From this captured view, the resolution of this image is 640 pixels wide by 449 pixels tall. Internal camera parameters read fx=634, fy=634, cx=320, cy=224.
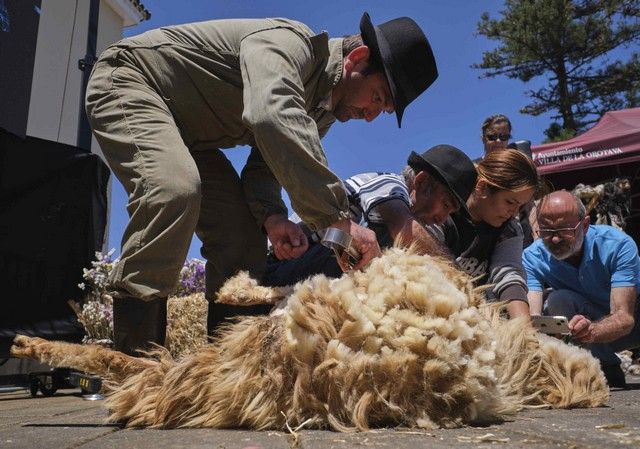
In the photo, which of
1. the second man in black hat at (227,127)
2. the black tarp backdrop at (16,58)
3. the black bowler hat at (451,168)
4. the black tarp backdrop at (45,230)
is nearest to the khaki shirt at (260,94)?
the second man in black hat at (227,127)

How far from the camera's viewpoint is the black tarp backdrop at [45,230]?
4070 mm

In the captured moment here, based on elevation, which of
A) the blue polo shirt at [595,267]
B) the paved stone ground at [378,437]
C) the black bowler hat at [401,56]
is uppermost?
the black bowler hat at [401,56]

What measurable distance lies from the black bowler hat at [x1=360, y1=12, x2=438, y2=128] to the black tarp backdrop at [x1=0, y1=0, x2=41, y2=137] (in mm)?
2573

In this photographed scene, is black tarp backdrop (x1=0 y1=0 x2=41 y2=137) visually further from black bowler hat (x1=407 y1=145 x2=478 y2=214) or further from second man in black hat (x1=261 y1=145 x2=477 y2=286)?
black bowler hat (x1=407 y1=145 x2=478 y2=214)

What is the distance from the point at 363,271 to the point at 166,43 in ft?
3.95

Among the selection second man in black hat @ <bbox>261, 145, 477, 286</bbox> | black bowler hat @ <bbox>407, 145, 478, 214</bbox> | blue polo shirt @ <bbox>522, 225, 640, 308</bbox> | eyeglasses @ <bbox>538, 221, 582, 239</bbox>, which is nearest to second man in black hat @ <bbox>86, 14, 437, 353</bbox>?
second man in black hat @ <bbox>261, 145, 477, 286</bbox>

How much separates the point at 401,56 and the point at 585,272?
6.93ft

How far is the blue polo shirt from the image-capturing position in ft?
11.6

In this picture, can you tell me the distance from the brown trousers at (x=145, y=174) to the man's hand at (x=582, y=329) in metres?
1.90

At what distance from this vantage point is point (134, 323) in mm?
2127

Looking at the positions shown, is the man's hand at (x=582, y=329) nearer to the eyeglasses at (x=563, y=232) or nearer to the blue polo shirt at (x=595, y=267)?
the blue polo shirt at (x=595, y=267)

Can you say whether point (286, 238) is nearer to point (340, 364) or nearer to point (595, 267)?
point (340, 364)

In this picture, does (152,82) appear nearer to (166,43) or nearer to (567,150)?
(166,43)

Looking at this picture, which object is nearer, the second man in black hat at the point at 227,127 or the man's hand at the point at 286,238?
the second man in black hat at the point at 227,127
